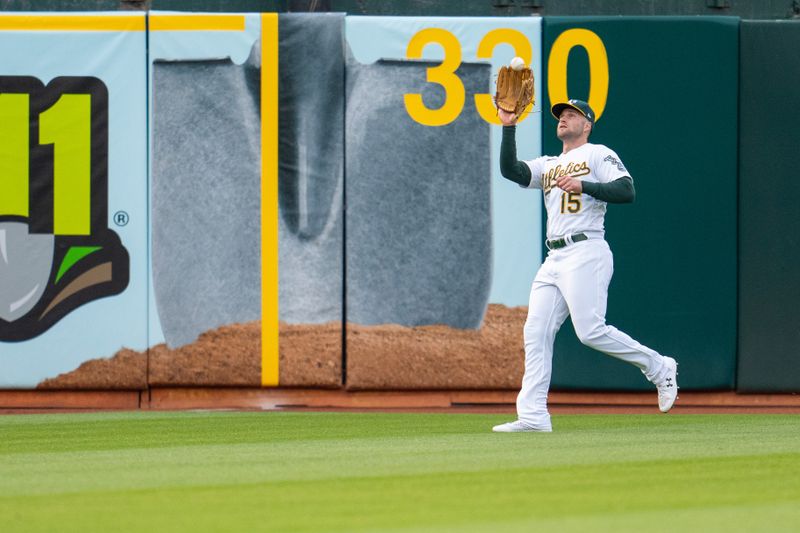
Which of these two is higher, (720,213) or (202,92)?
(202,92)

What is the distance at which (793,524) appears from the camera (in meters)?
4.80

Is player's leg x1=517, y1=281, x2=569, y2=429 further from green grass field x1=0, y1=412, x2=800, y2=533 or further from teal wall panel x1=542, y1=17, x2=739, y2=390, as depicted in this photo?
teal wall panel x1=542, y1=17, x2=739, y2=390

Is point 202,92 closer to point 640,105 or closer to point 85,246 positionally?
point 85,246

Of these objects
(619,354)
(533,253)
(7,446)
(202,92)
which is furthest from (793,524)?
(202,92)

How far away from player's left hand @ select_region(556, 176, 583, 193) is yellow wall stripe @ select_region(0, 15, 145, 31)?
4.16m

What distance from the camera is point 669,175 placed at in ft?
34.9

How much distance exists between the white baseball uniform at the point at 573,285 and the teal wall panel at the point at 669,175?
7.48 feet

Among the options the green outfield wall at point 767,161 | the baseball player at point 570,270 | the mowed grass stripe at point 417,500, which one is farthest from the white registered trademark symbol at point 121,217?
the mowed grass stripe at point 417,500

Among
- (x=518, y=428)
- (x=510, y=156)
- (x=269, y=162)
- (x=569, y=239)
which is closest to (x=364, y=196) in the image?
(x=269, y=162)

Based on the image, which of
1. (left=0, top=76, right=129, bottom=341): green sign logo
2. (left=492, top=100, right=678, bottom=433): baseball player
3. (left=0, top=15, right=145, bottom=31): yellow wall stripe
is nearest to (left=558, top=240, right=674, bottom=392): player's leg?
(left=492, top=100, right=678, bottom=433): baseball player

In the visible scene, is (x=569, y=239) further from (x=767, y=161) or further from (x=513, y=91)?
(x=767, y=161)

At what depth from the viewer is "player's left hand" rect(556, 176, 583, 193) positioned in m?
7.96

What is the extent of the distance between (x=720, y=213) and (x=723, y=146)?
49cm

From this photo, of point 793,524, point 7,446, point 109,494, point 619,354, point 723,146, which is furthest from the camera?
point 723,146
